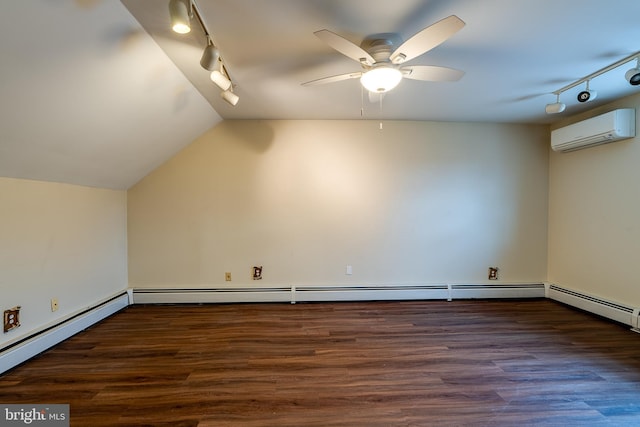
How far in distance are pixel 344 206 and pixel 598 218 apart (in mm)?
2925

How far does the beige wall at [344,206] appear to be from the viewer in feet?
11.6

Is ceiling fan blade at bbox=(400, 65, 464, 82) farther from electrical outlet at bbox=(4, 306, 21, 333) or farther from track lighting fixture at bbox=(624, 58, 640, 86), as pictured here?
electrical outlet at bbox=(4, 306, 21, 333)

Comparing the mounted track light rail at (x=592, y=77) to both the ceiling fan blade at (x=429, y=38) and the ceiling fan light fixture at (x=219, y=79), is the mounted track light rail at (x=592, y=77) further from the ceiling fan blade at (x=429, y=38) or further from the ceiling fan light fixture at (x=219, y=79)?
the ceiling fan light fixture at (x=219, y=79)

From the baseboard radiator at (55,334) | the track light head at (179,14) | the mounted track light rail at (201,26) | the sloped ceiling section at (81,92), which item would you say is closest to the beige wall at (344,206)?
the baseboard radiator at (55,334)

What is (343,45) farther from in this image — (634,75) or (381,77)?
(634,75)

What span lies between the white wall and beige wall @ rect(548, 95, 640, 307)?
18.6 feet

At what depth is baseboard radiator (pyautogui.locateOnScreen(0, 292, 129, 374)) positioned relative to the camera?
2076mm

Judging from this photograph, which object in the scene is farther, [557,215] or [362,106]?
[557,215]

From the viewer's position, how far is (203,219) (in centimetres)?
356

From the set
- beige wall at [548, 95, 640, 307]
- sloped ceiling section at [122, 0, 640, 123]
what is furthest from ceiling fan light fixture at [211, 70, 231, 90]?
beige wall at [548, 95, 640, 307]

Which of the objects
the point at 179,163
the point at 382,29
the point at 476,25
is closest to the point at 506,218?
the point at 476,25

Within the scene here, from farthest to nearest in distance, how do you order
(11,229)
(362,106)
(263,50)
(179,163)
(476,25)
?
(179,163) < (362,106) < (11,229) < (263,50) < (476,25)

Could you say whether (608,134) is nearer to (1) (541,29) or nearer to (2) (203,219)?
(1) (541,29)

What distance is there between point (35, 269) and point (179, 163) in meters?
1.75
